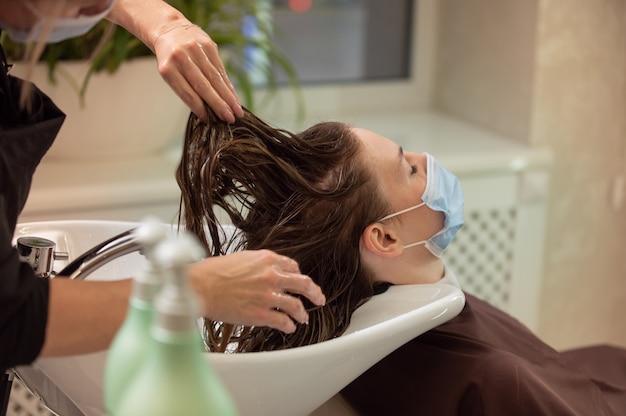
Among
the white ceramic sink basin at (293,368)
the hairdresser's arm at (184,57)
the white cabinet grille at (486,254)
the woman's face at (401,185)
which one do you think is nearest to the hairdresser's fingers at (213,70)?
the hairdresser's arm at (184,57)

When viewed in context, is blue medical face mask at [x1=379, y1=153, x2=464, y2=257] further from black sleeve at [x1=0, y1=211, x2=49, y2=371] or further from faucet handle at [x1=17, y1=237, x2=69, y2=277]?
black sleeve at [x1=0, y1=211, x2=49, y2=371]

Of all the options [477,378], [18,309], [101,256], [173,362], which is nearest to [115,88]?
[101,256]

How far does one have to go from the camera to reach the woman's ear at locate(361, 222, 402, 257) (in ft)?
4.35

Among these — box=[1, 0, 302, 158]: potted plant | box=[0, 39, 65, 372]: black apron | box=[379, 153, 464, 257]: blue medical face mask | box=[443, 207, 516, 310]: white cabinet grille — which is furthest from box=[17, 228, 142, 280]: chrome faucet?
box=[443, 207, 516, 310]: white cabinet grille

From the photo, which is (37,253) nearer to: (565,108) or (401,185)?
(401,185)

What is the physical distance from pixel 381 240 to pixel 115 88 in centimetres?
91

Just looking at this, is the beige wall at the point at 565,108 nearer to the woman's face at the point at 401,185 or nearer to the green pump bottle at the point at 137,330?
the woman's face at the point at 401,185

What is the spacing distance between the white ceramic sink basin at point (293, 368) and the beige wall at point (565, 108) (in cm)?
124

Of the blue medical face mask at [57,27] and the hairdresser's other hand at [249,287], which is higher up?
the blue medical face mask at [57,27]

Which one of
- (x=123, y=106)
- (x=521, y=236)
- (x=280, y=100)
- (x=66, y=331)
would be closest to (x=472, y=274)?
(x=521, y=236)

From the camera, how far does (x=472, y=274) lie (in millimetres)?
2367

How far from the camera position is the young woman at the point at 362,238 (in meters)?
1.24

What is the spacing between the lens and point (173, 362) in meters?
0.71

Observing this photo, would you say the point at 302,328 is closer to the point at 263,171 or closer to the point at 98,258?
the point at 263,171
